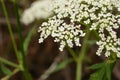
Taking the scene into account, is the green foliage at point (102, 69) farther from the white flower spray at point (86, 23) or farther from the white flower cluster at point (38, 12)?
the white flower cluster at point (38, 12)

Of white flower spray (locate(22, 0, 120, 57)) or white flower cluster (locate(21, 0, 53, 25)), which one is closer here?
white flower spray (locate(22, 0, 120, 57))

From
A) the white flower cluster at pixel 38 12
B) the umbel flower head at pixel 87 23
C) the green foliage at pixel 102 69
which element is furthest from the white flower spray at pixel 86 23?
the white flower cluster at pixel 38 12

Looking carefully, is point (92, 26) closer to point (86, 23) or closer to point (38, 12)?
point (86, 23)

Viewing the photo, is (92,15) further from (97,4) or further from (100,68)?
(100,68)

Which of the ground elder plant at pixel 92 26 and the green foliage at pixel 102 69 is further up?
the ground elder plant at pixel 92 26

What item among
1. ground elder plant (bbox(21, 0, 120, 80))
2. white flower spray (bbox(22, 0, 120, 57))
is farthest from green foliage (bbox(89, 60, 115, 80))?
white flower spray (bbox(22, 0, 120, 57))

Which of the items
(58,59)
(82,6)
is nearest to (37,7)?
(58,59)

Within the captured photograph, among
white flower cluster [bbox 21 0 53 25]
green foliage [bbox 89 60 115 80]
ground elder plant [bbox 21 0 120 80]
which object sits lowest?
green foliage [bbox 89 60 115 80]

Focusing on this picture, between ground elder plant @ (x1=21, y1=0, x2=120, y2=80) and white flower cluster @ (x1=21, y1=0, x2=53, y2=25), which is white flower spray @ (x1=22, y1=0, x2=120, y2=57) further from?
white flower cluster @ (x1=21, y1=0, x2=53, y2=25)
